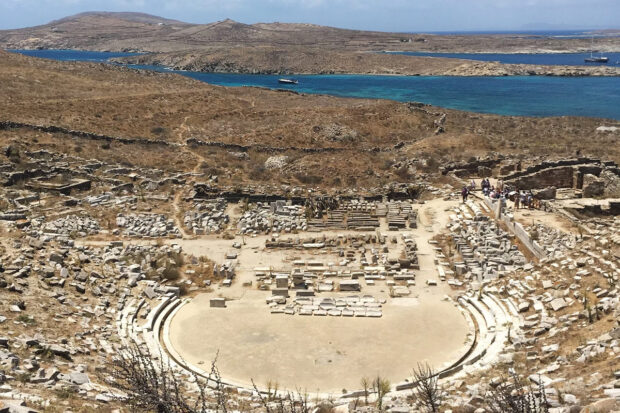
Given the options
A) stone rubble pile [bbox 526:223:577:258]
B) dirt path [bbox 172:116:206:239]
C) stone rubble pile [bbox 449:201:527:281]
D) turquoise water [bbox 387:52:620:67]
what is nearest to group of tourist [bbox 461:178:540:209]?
stone rubble pile [bbox 449:201:527:281]

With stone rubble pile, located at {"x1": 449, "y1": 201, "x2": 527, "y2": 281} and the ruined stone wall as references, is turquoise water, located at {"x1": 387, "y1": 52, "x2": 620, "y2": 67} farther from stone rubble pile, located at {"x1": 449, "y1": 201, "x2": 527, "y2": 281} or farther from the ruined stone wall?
stone rubble pile, located at {"x1": 449, "y1": 201, "x2": 527, "y2": 281}

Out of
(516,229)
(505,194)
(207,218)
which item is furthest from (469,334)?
(207,218)

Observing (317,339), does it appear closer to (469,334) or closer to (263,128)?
(469,334)

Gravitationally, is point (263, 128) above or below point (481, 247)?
above

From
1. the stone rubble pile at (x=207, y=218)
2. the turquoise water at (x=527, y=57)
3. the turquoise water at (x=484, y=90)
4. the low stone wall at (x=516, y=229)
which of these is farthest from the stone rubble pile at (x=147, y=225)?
the turquoise water at (x=527, y=57)

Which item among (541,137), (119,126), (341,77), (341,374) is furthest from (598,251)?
(341,77)

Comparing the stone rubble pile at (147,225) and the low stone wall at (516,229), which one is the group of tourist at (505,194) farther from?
the stone rubble pile at (147,225)
